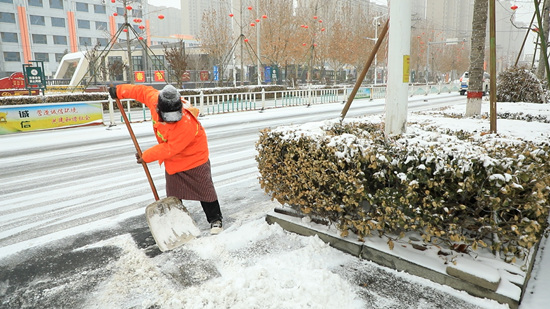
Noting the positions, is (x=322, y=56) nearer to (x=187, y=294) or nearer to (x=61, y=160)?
(x=61, y=160)

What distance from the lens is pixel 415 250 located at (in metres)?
3.00

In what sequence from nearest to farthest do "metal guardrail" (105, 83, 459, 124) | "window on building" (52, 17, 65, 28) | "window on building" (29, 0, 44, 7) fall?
"metal guardrail" (105, 83, 459, 124), "window on building" (29, 0, 44, 7), "window on building" (52, 17, 65, 28)

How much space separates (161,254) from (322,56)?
3682 centimetres

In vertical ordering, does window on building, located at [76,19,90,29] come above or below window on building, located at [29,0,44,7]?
below

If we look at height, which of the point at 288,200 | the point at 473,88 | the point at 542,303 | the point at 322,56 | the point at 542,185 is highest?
the point at 322,56

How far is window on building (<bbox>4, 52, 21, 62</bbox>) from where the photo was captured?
4847cm

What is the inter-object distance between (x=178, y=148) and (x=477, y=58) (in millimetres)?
7165

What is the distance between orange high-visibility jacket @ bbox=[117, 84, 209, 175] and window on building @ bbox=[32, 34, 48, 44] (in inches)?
2369

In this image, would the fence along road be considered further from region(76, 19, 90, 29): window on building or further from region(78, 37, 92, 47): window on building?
region(76, 19, 90, 29): window on building

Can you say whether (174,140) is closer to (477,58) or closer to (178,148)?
(178,148)

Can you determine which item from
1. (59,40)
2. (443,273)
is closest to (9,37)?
(59,40)

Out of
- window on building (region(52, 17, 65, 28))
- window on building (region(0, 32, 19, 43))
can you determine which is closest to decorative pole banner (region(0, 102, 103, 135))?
window on building (region(0, 32, 19, 43))

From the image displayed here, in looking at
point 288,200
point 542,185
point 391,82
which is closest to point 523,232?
point 542,185

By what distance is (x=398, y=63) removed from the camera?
3.39m
